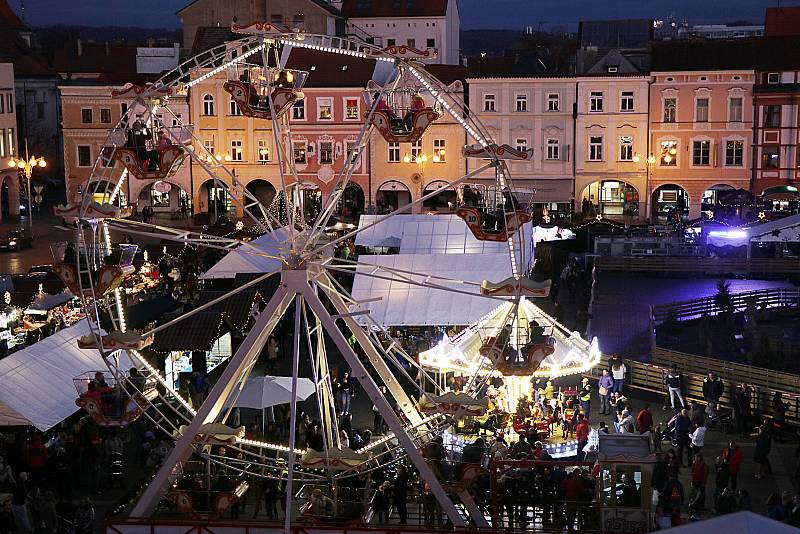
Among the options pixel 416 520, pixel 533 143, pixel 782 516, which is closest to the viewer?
pixel 782 516

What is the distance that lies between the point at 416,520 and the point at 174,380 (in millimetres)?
10885

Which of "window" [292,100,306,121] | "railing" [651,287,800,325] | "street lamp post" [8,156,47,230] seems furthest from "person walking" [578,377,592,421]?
"street lamp post" [8,156,47,230]

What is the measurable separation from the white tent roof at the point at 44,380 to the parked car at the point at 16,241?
86.1ft

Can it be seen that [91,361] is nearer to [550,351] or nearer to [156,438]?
[156,438]

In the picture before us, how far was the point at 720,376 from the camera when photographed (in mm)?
30312

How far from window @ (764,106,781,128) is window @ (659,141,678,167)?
3962 mm

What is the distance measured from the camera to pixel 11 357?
1066 inches

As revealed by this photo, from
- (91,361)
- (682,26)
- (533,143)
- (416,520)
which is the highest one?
(682,26)

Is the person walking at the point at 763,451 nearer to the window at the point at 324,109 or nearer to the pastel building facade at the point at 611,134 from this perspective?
the pastel building facade at the point at 611,134

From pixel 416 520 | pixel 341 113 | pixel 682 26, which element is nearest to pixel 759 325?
pixel 416 520

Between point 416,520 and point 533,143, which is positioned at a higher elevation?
point 533,143

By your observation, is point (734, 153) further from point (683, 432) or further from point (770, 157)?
point (683, 432)

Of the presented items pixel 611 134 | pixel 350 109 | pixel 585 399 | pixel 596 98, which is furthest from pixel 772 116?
pixel 585 399

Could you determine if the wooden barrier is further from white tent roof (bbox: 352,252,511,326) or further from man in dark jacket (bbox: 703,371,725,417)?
white tent roof (bbox: 352,252,511,326)
